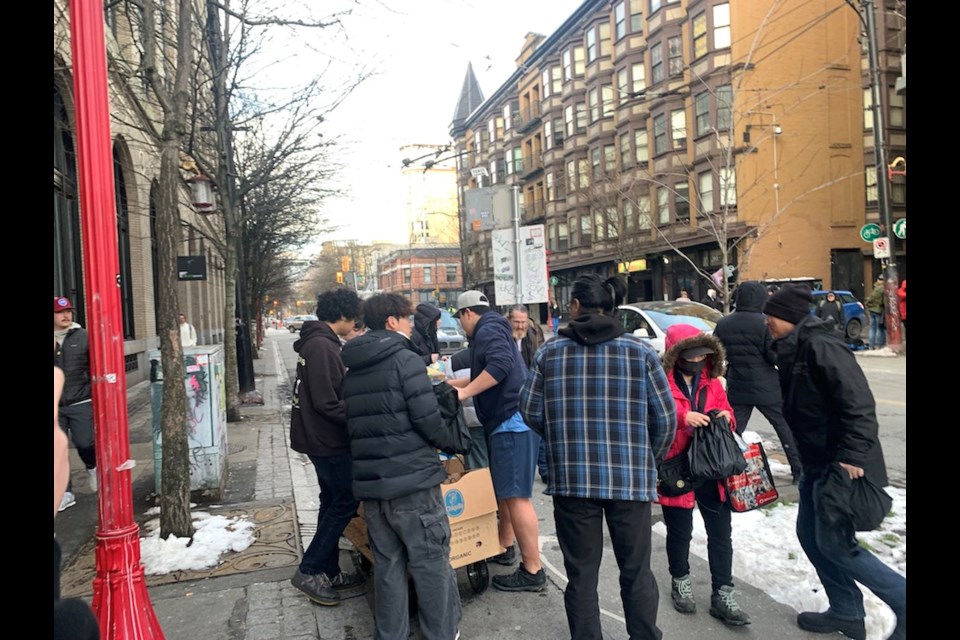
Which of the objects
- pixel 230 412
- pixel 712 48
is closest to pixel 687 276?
pixel 712 48

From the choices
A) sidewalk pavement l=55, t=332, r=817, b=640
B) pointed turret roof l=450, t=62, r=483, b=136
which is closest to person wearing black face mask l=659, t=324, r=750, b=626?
sidewalk pavement l=55, t=332, r=817, b=640

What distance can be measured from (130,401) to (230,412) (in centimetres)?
373

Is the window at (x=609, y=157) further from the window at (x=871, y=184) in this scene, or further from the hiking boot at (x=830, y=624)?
the hiking boot at (x=830, y=624)

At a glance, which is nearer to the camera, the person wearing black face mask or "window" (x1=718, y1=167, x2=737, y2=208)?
the person wearing black face mask

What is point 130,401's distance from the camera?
43.3ft

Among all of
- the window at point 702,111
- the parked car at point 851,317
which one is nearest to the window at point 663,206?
the window at point 702,111

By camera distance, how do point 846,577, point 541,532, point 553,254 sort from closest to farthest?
point 846,577 < point 541,532 < point 553,254

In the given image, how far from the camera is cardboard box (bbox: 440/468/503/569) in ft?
12.9

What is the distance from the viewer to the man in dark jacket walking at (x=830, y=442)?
321 cm

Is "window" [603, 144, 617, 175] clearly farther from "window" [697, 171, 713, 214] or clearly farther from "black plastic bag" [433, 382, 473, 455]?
"black plastic bag" [433, 382, 473, 455]

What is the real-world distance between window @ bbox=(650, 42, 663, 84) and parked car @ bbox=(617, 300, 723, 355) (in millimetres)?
21138
